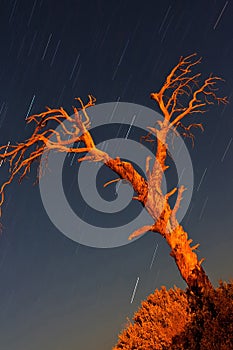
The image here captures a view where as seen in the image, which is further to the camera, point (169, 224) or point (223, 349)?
point (169, 224)

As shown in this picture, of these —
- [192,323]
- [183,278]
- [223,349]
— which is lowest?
[223,349]

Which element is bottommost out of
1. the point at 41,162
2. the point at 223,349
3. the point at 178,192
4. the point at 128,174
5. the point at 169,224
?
the point at 223,349

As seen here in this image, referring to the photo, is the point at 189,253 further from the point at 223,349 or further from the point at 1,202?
the point at 1,202

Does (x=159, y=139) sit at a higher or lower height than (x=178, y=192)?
higher

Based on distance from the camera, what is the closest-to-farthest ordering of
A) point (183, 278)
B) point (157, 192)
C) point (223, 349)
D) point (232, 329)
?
point (223, 349) < point (232, 329) < point (183, 278) < point (157, 192)

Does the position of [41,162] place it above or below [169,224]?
above

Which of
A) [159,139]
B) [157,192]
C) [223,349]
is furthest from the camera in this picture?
[159,139]

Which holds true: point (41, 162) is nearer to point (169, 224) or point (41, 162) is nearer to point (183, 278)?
point (169, 224)

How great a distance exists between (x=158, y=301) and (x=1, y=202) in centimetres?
600

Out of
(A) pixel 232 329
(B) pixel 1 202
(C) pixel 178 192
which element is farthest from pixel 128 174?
(A) pixel 232 329

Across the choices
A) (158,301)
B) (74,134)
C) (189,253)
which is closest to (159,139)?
(74,134)

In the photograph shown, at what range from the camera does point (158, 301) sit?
13.2 metres

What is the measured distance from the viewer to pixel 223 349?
8586 mm

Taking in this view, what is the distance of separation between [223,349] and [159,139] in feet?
22.9
